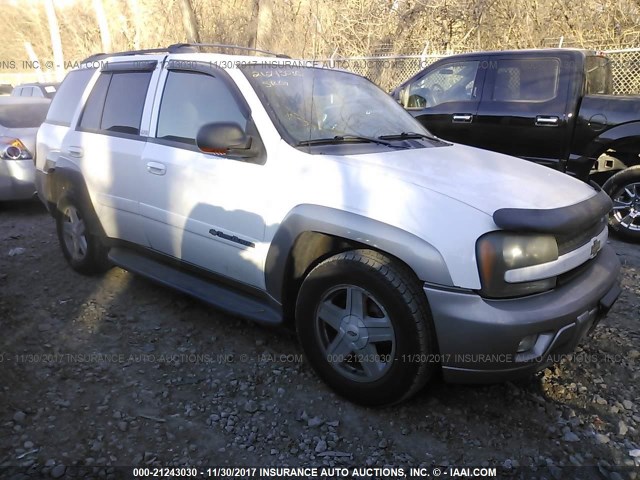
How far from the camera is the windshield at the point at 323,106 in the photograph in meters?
3.02

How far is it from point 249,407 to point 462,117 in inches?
187

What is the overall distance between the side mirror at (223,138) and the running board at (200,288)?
900 millimetres

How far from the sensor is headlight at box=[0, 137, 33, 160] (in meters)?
6.28

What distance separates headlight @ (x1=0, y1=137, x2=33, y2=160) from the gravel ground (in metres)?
3.37

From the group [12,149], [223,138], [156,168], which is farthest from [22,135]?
[223,138]

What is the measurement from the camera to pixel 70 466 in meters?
2.27

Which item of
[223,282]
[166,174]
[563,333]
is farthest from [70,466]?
[563,333]

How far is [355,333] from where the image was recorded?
2.58 metres

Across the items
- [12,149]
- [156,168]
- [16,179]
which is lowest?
[16,179]

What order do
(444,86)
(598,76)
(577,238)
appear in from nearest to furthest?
(577,238), (598,76), (444,86)

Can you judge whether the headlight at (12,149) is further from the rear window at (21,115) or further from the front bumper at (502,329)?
the front bumper at (502,329)

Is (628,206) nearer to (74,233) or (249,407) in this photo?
(249,407)

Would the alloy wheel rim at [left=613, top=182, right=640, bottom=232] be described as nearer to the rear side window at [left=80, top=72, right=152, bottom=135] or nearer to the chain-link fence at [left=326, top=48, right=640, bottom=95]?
the chain-link fence at [left=326, top=48, right=640, bottom=95]

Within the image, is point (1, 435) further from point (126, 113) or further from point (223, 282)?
point (126, 113)
